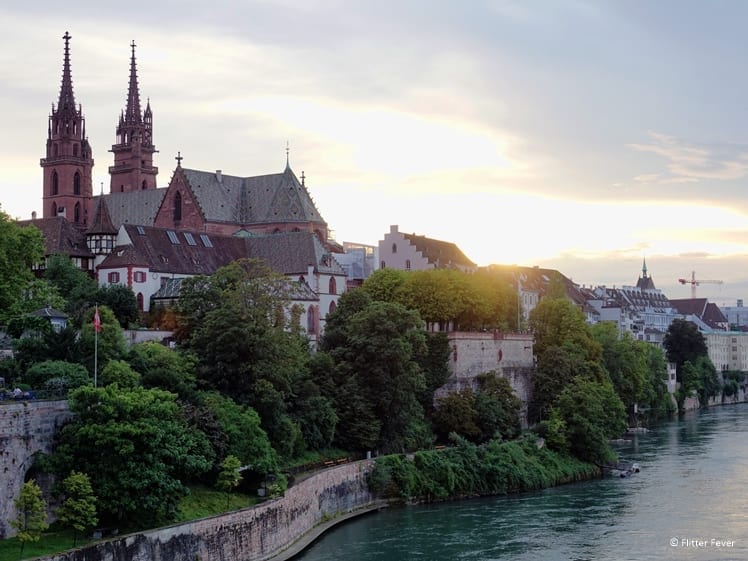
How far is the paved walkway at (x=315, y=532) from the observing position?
2111 inches

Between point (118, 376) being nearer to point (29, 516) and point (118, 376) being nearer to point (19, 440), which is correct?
point (19, 440)

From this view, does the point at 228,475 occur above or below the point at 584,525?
above

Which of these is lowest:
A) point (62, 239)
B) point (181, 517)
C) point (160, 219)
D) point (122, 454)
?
point (181, 517)

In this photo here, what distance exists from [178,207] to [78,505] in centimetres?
7789

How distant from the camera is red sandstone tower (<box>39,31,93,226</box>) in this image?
140m

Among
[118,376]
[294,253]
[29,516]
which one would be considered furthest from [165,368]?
[294,253]

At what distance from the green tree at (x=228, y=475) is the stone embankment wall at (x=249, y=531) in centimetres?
229

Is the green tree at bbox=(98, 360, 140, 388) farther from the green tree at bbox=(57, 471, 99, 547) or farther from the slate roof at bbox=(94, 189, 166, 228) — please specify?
the slate roof at bbox=(94, 189, 166, 228)

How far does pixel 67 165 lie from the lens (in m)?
142

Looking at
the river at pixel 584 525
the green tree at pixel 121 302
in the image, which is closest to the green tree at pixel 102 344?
the river at pixel 584 525

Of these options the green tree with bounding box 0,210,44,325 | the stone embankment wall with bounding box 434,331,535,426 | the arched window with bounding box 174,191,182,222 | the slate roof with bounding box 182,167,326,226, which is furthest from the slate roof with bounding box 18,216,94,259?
the stone embankment wall with bounding box 434,331,535,426

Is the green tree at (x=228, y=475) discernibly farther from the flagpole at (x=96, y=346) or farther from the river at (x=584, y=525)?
the flagpole at (x=96, y=346)

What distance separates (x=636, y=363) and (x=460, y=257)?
2602cm

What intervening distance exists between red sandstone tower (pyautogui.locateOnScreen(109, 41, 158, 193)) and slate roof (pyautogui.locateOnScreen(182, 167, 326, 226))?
34.9 m
